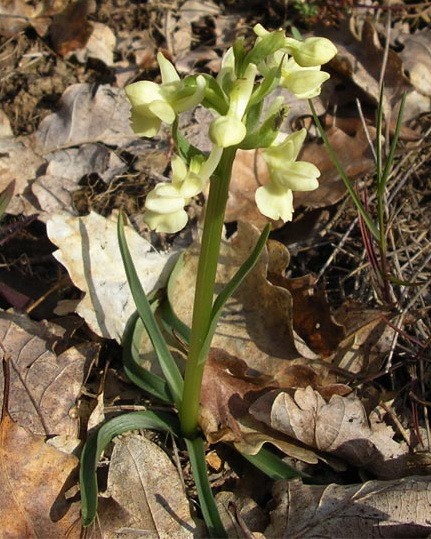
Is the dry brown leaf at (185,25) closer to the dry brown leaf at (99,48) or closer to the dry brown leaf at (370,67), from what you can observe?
the dry brown leaf at (99,48)

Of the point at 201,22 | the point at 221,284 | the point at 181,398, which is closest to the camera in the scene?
the point at 181,398

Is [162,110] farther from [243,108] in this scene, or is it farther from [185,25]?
[185,25]

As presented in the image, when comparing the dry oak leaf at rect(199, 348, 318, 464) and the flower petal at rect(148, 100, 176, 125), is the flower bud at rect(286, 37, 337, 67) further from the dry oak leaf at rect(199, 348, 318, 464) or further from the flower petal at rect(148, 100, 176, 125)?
the dry oak leaf at rect(199, 348, 318, 464)

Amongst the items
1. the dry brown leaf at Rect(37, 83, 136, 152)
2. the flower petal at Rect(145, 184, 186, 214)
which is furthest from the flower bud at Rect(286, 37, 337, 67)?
the dry brown leaf at Rect(37, 83, 136, 152)

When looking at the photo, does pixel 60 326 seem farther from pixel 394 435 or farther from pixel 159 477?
pixel 394 435

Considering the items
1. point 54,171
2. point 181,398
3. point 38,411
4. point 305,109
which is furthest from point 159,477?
point 305,109

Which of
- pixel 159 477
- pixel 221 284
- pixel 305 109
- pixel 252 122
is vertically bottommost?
pixel 159 477
